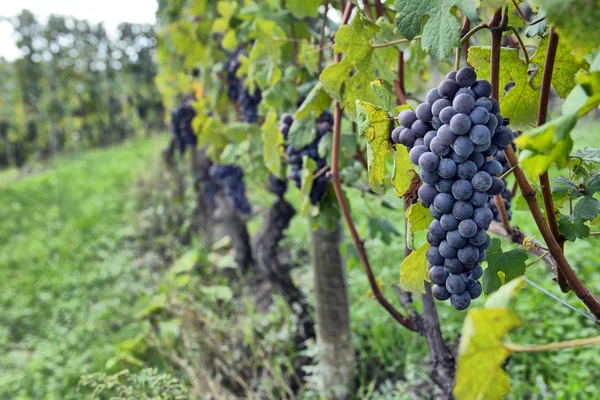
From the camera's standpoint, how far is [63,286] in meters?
4.93

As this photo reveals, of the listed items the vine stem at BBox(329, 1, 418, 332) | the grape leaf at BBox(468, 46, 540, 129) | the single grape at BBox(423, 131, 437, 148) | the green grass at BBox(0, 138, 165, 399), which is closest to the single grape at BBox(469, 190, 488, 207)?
the single grape at BBox(423, 131, 437, 148)

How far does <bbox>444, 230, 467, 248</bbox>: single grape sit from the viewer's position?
666 millimetres

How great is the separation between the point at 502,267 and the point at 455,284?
0.21 meters

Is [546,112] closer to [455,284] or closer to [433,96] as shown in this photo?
[433,96]

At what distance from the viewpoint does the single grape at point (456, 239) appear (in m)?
0.67

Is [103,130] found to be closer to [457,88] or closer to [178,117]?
[178,117]

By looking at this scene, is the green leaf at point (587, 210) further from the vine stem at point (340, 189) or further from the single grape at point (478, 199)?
the vine stem at point (340, 189)

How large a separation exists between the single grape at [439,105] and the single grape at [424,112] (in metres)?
0.02

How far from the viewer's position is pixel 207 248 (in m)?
4.78

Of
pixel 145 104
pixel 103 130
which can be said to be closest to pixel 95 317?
pixel 145 104

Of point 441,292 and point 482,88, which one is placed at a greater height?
point 482,88

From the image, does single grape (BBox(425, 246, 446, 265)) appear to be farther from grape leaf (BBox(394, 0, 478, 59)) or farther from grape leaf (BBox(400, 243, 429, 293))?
grape leaf (BBox(394, 0, 478, 59))

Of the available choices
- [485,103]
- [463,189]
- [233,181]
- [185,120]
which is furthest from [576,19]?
[185,120]

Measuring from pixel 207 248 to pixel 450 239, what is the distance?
4.32 m
